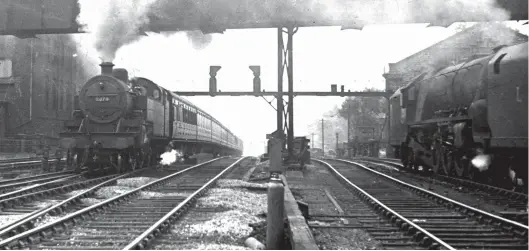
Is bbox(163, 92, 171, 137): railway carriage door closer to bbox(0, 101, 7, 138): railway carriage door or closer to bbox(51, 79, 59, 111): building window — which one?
bbox(0, 101, 7, 138): railway carriage door

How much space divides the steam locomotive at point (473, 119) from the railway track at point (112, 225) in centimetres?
561

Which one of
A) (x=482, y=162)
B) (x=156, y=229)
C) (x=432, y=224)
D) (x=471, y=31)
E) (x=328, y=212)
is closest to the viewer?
(x=156, y=229)

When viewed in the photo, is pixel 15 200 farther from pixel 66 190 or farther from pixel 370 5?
pixel 370 5

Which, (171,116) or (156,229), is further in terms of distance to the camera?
(171,116)

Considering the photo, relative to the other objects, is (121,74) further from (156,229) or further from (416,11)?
(156,229)

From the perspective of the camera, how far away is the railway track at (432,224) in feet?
18.2

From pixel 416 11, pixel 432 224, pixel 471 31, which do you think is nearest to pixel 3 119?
pixel 416 11

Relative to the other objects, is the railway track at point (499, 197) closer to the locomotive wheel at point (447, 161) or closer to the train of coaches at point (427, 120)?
the locomotive wheel at point (447, 161)

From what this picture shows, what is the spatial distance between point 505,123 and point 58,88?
112ft

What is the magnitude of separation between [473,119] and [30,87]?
29657 mm

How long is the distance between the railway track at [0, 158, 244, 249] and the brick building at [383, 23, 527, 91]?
1070 centimetres

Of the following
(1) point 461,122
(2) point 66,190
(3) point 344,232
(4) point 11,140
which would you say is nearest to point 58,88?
(4) point 11,140

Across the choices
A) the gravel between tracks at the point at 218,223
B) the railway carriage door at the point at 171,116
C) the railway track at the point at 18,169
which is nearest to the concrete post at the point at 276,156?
the gravel between tracks at the point at 218,223

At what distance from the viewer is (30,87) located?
32719mm
